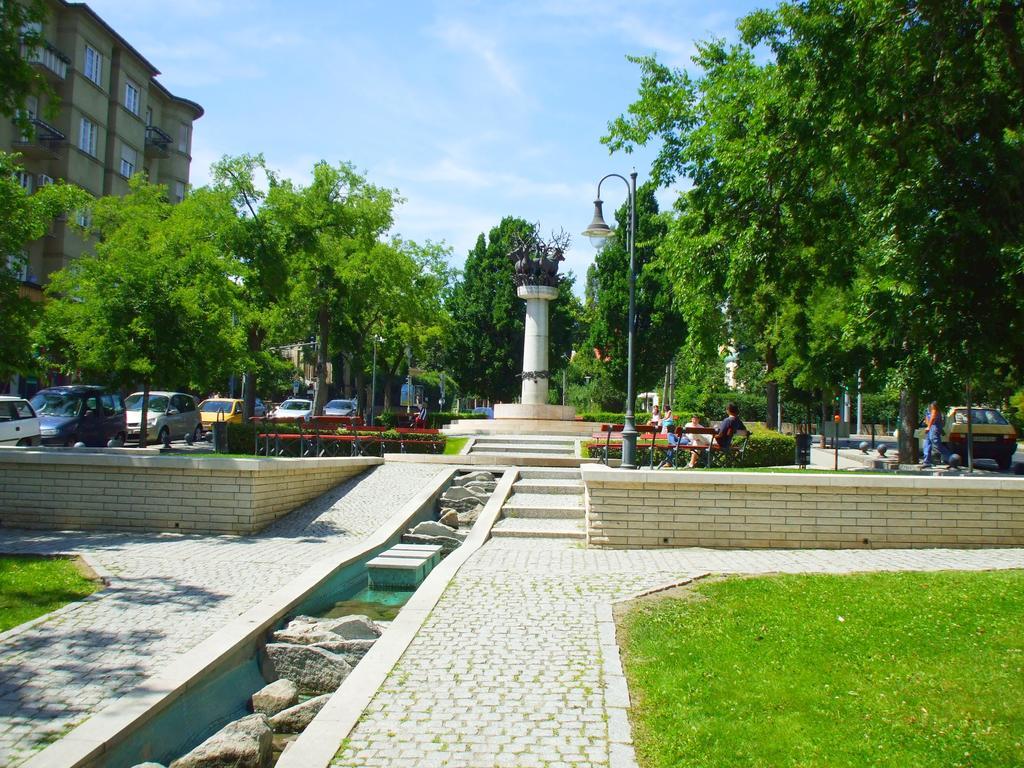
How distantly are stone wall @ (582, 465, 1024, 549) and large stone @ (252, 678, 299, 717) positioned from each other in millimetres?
5181

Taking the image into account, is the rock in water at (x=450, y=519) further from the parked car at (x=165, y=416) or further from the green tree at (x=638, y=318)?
the green tree at (x=638, y=318)

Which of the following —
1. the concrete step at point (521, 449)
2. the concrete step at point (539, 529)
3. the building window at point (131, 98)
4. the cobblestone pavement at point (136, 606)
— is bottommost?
the cobblestone pavement at point (136, 606)

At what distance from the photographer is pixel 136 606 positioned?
7777 millimetres

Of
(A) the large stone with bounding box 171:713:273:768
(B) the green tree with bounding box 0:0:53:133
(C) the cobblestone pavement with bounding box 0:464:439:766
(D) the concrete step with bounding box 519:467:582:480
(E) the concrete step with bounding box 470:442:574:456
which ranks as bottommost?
(A) the large stone with bounding box 171:713:273:768

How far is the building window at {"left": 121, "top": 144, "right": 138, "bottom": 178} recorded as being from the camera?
44938mm

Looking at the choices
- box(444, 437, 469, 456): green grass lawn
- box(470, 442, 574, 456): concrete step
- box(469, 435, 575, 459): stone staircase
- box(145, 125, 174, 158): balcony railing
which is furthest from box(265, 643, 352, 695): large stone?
box(145, 125, 174, 158): balcony railing

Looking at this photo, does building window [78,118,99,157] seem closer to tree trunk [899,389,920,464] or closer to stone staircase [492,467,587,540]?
stone staircase [492,467,587,540]

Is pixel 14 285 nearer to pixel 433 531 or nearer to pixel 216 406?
pixel 433 531

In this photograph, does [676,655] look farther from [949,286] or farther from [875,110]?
[875,110]

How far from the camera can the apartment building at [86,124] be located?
38.8 meters

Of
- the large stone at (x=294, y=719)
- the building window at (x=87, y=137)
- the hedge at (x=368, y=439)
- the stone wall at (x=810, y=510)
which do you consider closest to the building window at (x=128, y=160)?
the building window at (x=87, y=137)

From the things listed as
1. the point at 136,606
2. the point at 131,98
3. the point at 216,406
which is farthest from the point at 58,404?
the point at 131,98

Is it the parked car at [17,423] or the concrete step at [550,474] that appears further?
the parked car at [17,423]

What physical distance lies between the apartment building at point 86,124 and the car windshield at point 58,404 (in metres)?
13.2
